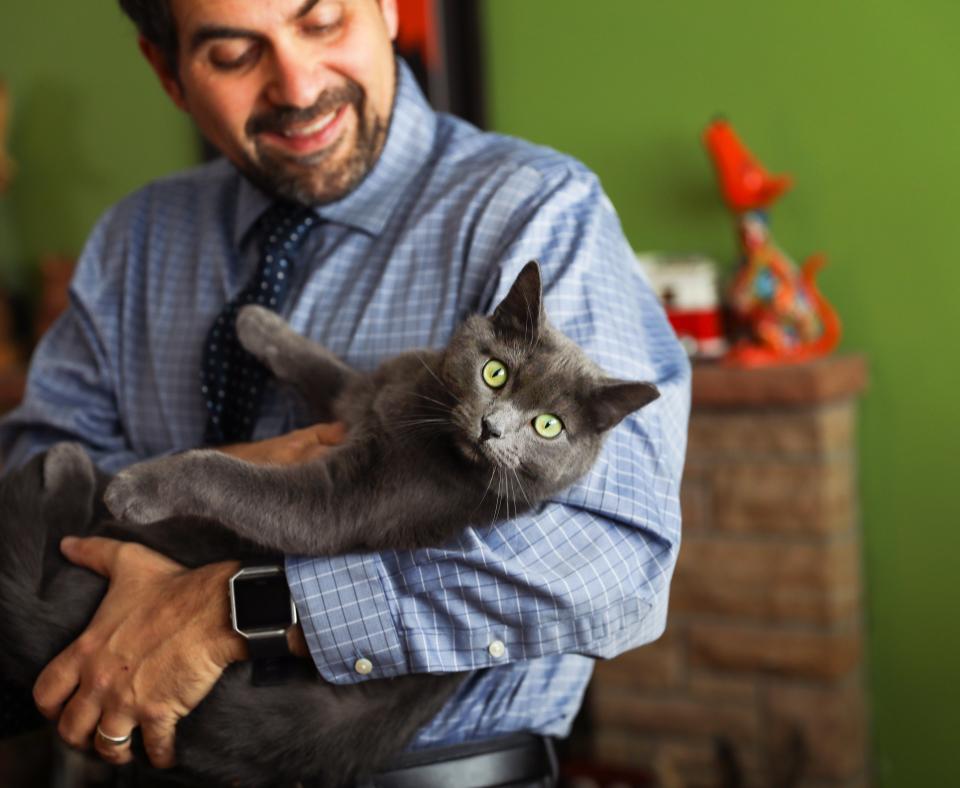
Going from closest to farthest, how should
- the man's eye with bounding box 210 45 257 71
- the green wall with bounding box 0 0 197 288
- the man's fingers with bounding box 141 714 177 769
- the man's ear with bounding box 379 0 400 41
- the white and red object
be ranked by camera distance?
the man's fingers with bounding box 141 714 177 769, the man's eye with bounding box 210 45 257 71, the man's ear with bounding box 379 0 400 41, the white and red object, the green wall with bounding box 0 0 197 288

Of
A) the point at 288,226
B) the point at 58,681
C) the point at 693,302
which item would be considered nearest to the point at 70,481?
the point at 58,681

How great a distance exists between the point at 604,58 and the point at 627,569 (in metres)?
1.56

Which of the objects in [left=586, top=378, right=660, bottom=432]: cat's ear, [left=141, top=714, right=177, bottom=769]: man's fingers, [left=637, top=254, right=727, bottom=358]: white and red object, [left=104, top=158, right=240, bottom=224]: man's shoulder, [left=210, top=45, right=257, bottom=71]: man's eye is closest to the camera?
[left=586, top=378, right=660, bottom=432]: cat's ear

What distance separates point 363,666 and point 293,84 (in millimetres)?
730

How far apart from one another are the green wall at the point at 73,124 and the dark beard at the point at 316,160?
5.88ft

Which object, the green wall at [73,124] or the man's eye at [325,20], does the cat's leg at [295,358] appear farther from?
the green wall at [73,124]

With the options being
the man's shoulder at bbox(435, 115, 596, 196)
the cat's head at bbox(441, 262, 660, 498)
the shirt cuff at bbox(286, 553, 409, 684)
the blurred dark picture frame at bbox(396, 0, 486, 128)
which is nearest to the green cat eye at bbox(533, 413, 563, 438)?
the cat's head at bbox(441, 262, 660, 498)

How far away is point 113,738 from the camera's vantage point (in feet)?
3.52

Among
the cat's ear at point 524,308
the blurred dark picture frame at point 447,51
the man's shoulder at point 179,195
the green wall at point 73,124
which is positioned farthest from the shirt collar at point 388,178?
the green wall at point 73,124

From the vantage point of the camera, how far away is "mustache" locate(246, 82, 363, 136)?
4.16 ft

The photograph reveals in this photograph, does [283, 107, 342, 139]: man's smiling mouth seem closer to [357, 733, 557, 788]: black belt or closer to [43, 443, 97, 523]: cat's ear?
[43, 443, 97, 523]: cat's ear

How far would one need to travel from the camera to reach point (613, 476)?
1.03 m

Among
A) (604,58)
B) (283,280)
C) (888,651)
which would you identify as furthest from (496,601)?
(604,58)

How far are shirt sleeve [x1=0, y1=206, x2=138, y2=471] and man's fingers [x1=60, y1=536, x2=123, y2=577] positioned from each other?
24 centimetres
